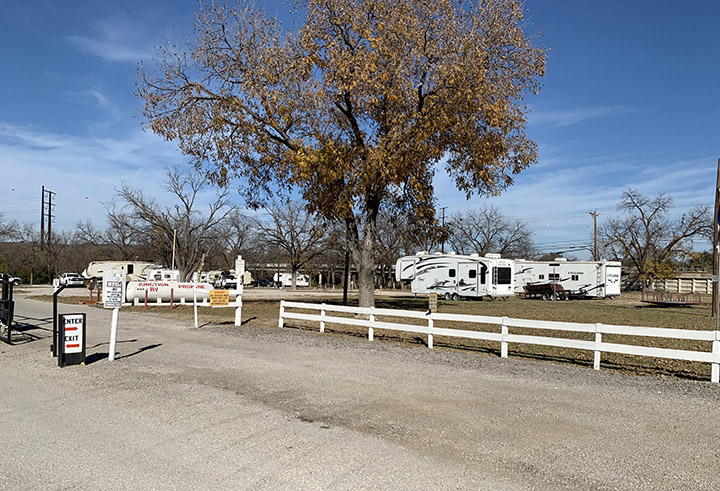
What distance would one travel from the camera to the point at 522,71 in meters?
18.5

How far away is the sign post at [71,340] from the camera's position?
952 centimetres

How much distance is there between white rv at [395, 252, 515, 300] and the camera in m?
33.9

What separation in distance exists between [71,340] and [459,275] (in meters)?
27.2

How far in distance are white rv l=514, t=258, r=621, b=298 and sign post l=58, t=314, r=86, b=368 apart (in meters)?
36.1

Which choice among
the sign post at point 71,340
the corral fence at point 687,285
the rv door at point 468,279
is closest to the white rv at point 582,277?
the rv door at point 468,279

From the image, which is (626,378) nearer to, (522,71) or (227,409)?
(227,409)

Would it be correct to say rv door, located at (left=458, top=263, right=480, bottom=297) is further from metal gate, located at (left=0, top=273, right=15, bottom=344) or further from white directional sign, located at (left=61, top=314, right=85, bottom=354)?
white directional sign, located at (left=61, top=314, right=85, bottom=354)

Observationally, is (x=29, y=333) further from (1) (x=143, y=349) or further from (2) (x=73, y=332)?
(2) (x=73, y=332)

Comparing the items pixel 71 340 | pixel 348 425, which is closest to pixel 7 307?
pixel 71 340

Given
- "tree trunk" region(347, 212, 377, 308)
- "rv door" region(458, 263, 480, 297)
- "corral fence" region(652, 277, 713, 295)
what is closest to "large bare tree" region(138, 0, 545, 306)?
"tree trunk" region(347, 212, 377, 308)

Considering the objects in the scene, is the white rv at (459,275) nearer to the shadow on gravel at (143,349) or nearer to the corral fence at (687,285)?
the shadow on gravel at (143,349)

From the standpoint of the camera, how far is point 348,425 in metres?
6.11

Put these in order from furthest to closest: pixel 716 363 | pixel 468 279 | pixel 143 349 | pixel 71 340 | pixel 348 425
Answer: pixel 468 279 → pixel 143 349 → pixel 71 340 → pixel 716 363 → pixel 348 425

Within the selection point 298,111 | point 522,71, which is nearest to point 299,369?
point 298,111
